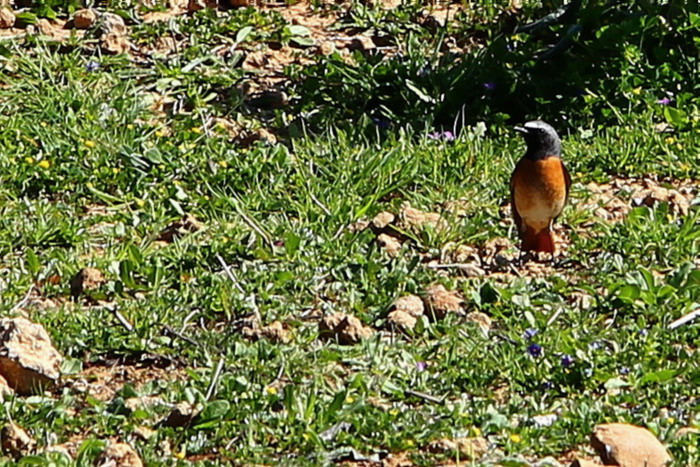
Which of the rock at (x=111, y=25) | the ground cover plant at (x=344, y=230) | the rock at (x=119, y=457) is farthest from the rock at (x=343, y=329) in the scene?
the rock at (x=111, y=25)

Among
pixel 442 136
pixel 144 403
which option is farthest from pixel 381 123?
pixel 144 403

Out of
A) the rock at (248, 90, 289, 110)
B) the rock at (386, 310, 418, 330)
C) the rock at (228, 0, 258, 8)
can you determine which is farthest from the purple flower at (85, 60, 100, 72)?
the rock at (386, 310, 418, 330)

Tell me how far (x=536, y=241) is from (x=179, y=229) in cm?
164

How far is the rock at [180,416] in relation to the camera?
5.09m

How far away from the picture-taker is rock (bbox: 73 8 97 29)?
904cm

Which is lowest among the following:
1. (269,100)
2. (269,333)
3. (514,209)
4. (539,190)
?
(269,100)

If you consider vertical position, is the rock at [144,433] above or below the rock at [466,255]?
above

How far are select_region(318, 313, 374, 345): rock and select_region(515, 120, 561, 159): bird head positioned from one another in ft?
4.56

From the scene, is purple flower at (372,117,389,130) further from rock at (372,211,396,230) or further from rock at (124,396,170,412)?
rock at (124,396,170,412)

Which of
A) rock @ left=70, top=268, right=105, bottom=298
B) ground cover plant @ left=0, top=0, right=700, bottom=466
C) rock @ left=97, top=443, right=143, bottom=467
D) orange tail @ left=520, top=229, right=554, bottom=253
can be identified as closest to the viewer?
rock @ left=97, top=443, right=143, bottom=467

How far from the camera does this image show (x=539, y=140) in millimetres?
6828

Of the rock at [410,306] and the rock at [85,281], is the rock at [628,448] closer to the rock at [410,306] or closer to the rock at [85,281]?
the rock at [410,306]

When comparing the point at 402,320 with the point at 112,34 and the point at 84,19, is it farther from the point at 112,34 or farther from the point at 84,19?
the point at 84,19

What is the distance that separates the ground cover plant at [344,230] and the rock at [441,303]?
13 mm
